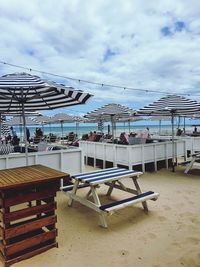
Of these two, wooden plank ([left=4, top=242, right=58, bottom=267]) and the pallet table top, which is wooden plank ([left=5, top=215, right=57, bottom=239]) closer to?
wooden plank ([left=4, top=242, right=58, bottom=267])

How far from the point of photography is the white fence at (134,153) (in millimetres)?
7965

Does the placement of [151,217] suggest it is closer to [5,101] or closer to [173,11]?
[5,101]

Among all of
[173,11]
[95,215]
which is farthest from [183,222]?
[173,11]

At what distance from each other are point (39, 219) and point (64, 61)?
49.7 feet

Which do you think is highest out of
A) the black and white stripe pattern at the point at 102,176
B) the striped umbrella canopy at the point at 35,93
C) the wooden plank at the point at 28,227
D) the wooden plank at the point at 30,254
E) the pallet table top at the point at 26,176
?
the striped umbrella canopy at the point at 35,93

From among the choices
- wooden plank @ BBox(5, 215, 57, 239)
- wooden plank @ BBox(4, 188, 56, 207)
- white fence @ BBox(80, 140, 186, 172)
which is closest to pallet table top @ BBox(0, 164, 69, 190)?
wooden plank @ BBox(4, 188, 56, 207)

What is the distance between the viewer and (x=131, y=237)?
3.52m

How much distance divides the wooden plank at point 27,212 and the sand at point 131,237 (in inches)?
20.6

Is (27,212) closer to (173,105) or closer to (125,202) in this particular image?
(125,202)

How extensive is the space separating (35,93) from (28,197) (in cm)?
228

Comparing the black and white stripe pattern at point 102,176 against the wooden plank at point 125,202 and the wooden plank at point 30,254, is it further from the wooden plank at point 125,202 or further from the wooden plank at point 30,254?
the wooden plank at point 30,254

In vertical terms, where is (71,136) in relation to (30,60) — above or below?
below

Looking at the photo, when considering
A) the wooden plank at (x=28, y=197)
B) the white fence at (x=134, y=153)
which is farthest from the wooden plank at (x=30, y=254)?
the white fence at (x=134, y=153)

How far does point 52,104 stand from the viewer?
225 inches
